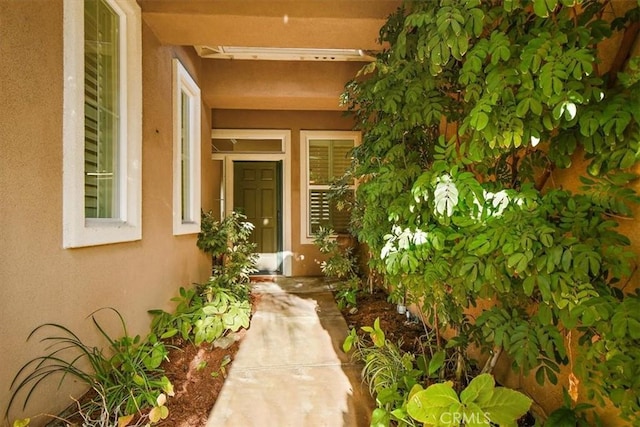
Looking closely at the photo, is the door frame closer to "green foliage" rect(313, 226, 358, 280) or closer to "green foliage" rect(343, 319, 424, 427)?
"green foliage" rect(313, 226, 358, 280)

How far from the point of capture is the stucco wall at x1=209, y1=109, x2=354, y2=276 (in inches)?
191

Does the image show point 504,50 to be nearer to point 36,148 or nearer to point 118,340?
point 36,148

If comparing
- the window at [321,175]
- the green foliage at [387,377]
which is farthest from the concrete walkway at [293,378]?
the window at [321,175]

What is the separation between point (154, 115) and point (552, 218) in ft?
9.04

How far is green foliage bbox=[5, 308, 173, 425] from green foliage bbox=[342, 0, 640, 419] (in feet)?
5.20

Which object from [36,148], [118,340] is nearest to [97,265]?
[118,340]

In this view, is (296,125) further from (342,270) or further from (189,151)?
(342,270)

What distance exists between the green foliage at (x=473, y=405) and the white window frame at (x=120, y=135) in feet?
6.08

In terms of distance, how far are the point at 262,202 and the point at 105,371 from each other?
12.3 ft

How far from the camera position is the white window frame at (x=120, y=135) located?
1.57 meters

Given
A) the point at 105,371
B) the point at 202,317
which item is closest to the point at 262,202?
the point at 202,317

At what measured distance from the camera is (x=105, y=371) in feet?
5.90

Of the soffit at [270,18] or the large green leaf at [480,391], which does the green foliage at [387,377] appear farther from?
the soffit at [270,18]

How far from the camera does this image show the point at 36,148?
1412 mm
